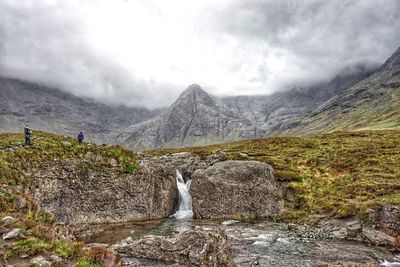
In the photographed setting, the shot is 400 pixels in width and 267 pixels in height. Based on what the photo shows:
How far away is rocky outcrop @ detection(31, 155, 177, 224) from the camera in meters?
37.4

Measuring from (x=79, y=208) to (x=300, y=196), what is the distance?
31087mm

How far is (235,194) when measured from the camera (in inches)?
1810

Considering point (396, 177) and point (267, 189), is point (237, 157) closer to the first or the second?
point (267, 189)

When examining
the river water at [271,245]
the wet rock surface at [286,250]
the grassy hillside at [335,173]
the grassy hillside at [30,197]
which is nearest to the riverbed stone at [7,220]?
the grassy hillside at [30,197]

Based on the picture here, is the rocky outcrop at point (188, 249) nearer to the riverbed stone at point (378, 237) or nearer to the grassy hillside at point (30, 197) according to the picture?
the grassy hillside at point (30, 197)

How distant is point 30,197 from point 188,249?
1404cm

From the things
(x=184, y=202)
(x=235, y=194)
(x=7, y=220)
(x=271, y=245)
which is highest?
(x=7, y=220)

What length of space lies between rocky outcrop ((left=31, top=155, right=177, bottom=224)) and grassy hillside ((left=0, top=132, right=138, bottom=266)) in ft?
3.28

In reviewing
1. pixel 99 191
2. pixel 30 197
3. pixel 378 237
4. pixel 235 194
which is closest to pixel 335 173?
pixel 235 194

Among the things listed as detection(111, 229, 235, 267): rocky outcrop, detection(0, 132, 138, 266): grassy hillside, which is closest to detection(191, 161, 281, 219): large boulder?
detection(0, 132, 138, 266): grassy hillside

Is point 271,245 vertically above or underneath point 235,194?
underneath

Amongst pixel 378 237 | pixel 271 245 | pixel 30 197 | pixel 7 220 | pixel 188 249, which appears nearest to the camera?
pixel 7 220

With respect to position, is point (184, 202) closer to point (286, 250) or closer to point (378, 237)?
point (286, 250)

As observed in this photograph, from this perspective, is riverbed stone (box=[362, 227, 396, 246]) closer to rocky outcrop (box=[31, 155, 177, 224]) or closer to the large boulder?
the large boulder
